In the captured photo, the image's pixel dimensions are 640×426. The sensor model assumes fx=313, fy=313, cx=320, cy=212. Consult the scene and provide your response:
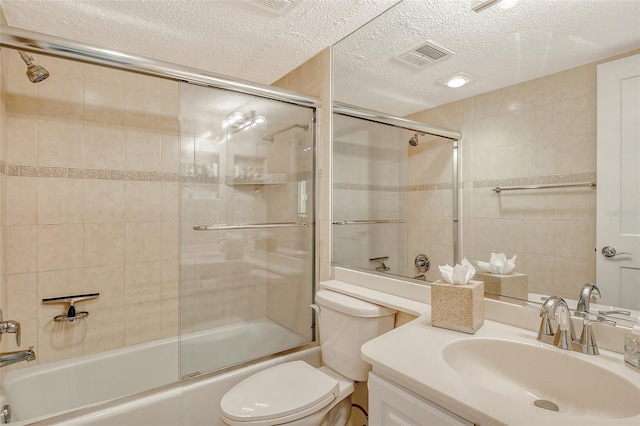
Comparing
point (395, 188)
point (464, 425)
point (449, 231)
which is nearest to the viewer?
point (464, 425)

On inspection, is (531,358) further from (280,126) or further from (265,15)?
(265,15)

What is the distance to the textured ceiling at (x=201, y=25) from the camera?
4.99ft

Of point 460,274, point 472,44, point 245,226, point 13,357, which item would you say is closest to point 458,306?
point 460,274

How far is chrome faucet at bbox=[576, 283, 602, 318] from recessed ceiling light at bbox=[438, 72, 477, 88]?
854 mm

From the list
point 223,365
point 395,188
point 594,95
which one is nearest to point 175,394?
point 223,365

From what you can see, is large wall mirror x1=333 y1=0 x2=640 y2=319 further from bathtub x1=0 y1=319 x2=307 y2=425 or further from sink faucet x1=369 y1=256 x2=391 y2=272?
bathtub x1=0 y1=319 x2=307 y2=425

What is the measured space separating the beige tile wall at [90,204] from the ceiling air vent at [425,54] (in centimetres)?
169

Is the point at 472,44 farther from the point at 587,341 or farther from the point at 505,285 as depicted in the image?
the point at 587,341

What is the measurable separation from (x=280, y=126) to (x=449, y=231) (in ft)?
3.95

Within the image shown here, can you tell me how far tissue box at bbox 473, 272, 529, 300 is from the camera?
1.11 metres

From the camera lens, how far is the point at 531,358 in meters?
0.93

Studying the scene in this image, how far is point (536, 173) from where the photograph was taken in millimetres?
1094

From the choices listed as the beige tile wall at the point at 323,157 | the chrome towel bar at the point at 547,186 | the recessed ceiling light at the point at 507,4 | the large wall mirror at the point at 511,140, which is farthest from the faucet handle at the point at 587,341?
the beige tile wall at the point at 323,157

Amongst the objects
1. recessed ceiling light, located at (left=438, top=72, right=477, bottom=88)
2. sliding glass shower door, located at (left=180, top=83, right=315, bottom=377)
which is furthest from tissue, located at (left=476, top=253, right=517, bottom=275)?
sliding glass shower door, located at (left=180, top=83, right=315, bottom=377)
